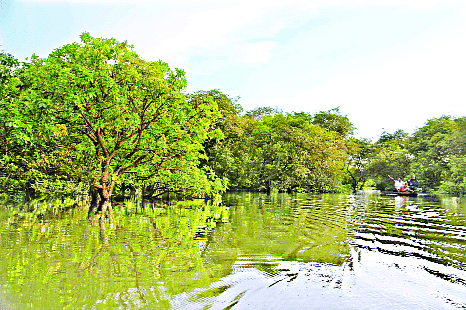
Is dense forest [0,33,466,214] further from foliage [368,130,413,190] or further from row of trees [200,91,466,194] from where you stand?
foliage [368,130,413,190]

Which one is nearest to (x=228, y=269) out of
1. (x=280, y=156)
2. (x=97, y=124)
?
(x=97, y=124)

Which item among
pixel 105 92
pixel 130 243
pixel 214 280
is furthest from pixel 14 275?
pixel 105 92

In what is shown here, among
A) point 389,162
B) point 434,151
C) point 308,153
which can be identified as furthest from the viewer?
point 389,162

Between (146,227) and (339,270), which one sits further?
(146,227)

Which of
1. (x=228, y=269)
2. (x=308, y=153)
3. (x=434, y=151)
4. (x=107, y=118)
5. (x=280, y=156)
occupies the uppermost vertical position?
(x=434, y=151)

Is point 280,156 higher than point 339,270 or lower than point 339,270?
higher

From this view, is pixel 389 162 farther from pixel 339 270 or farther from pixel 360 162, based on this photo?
pixel 339 270

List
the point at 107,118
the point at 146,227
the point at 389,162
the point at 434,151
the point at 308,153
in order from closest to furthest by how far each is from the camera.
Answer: the point at 146,227, the point at 107,118, the point at 308,153, the point at 434,151, the point at 389,162

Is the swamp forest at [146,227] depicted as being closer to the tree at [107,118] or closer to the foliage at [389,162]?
the tree at [107,118]

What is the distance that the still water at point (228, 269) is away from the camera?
5.69 m

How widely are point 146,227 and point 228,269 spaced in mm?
6933

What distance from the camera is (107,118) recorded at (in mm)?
18547

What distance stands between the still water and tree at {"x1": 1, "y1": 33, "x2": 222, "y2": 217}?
6.66m

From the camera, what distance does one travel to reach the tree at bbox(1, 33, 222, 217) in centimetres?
1694
